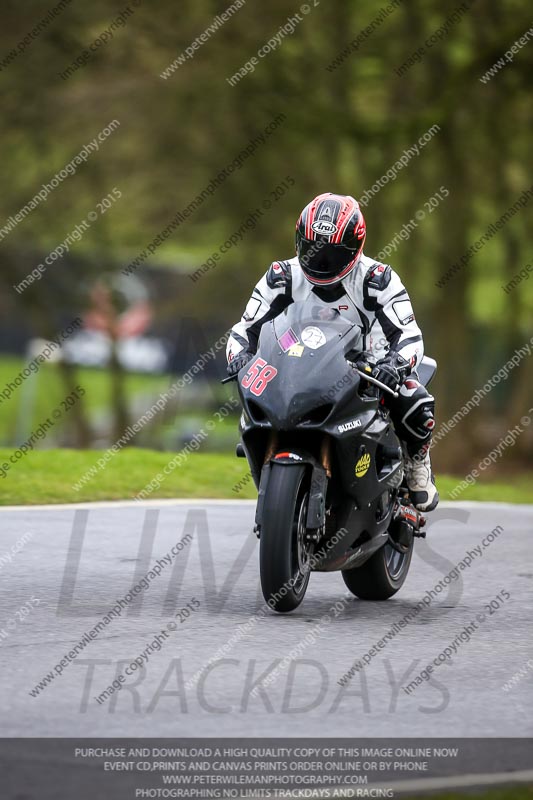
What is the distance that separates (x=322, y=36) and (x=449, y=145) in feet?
11.0

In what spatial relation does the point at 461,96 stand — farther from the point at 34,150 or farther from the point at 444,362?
the point at 34,150

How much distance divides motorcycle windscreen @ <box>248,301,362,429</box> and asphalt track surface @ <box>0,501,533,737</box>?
104cm

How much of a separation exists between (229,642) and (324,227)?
2.16m

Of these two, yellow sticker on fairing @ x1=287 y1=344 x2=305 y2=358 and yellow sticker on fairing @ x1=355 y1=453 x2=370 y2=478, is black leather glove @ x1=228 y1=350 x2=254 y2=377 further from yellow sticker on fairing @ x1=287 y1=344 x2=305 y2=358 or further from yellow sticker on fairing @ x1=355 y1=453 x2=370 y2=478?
yellow sticker on fairing @ x1=355 y1=453 x2=370 y2=478

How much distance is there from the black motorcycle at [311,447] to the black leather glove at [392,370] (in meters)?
0.06

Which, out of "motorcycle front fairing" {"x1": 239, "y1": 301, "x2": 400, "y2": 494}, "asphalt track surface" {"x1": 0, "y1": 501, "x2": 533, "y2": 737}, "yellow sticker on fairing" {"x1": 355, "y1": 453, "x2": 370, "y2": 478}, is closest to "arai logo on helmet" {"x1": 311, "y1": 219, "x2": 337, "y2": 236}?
"motorcycle front fairing" {"x1": 239, "y1": 301, "x2": 400, "y2": 494}

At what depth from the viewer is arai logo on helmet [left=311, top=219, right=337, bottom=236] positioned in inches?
300

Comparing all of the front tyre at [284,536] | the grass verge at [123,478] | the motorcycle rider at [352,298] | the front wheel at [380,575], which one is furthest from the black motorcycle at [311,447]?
the grass verge at [123,478]

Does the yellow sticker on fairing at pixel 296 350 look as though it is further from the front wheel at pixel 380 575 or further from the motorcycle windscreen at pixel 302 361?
the front wheel at pixel 380 575

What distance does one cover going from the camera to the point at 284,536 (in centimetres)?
701

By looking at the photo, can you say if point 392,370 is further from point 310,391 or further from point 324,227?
point 324,227

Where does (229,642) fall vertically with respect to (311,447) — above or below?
below

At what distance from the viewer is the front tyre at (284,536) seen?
7.02 m

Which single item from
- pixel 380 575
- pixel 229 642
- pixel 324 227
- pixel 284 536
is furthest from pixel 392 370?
pixel 229 642
